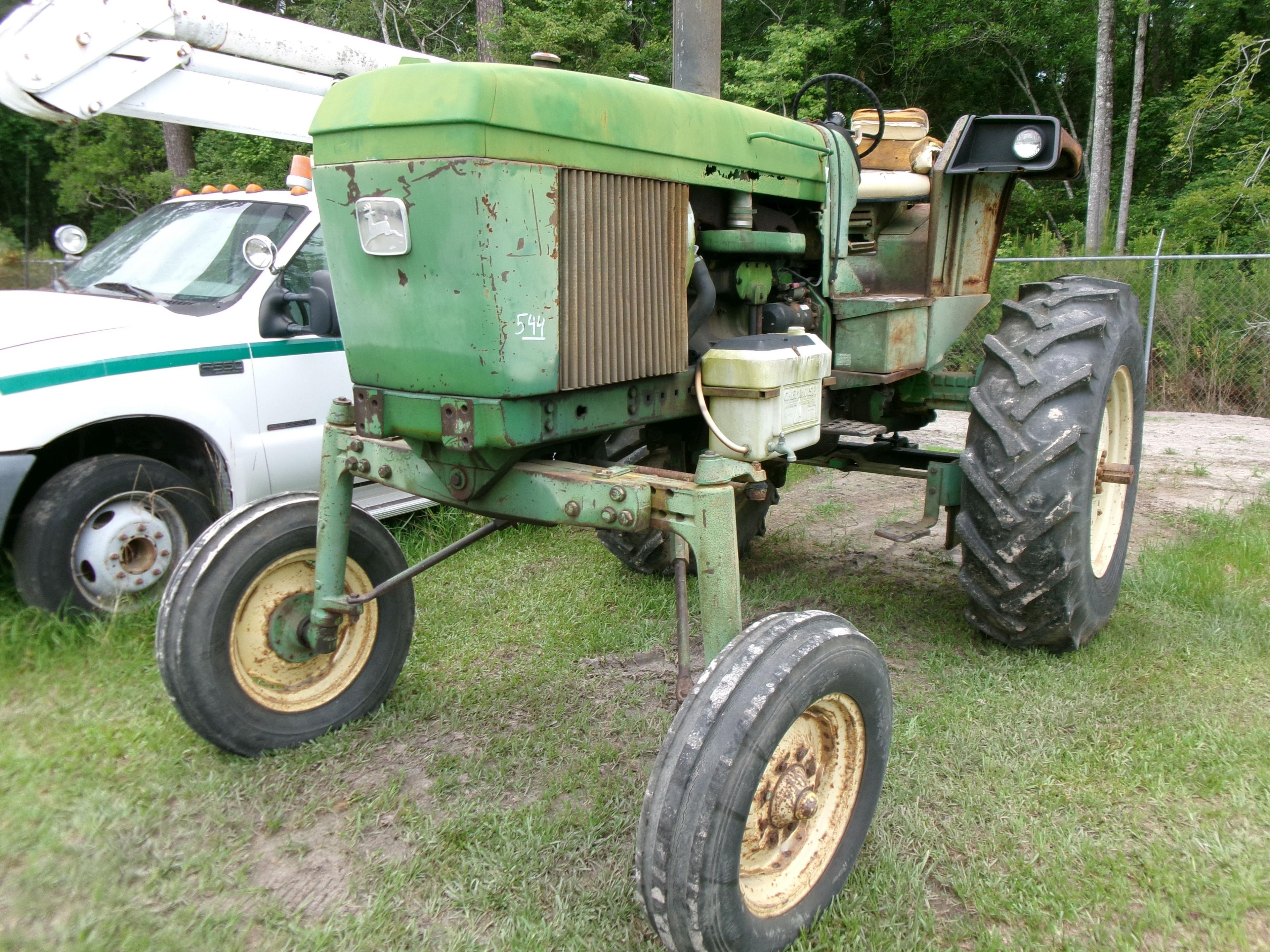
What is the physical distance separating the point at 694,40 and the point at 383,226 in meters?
4.93

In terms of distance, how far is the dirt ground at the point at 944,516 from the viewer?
5.41 metres

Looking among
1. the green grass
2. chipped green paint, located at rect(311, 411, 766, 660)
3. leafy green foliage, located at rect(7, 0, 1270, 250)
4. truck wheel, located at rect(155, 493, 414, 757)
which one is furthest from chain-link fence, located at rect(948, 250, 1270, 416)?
chipped green paint, located at rect(311, 411, 766, 660)

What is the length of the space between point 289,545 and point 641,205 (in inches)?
62.2

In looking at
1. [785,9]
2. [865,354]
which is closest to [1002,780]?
[865,354]

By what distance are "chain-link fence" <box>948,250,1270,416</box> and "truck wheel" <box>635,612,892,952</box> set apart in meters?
8.02

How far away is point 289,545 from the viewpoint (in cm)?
304

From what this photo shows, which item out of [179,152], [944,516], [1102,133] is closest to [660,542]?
[944,516]

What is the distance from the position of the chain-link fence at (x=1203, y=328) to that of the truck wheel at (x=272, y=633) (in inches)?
312

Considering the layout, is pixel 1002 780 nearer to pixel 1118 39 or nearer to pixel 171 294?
pixel 171 294

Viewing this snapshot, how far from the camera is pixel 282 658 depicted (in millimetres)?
3084

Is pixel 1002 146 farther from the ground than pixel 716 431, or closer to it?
farther from the ground

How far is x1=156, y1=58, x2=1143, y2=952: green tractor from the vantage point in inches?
87.0

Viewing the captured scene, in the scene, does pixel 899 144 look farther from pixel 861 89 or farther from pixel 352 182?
pixel 352 182

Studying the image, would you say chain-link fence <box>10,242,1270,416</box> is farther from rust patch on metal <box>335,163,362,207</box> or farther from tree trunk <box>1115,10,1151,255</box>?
rust patch on metal <box>335,163,362,207</box>
